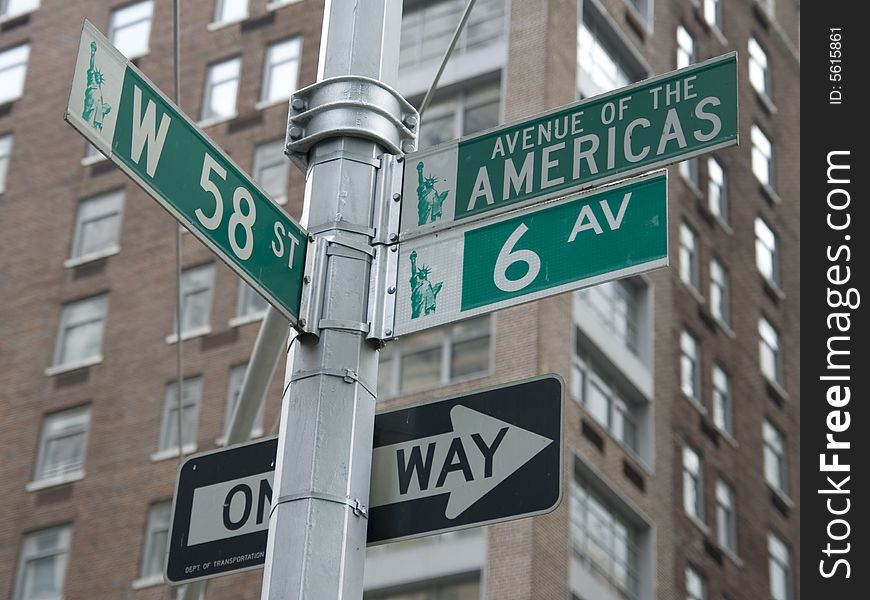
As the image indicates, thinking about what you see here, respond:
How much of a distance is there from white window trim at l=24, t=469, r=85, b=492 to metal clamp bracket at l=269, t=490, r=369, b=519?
30.2 metres

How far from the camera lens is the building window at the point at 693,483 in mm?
34781

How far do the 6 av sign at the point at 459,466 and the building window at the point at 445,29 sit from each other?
29010 millimetres

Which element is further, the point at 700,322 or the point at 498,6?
the point at 700,322

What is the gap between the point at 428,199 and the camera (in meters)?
5.79

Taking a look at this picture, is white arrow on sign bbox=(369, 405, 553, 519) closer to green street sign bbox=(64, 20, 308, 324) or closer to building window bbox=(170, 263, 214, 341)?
green street sign bbox=(64, 20, 308, 324)

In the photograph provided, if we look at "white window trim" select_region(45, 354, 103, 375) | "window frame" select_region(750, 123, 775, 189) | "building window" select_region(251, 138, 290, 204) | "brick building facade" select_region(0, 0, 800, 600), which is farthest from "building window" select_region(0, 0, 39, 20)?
"window frame" select_region(750, 123, 775, 189)

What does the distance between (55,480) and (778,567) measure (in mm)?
16693

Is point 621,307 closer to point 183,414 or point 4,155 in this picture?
point 183,414

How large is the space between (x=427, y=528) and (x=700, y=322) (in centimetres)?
3275

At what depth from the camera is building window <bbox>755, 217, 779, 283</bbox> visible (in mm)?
41938

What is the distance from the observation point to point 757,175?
4278 cm

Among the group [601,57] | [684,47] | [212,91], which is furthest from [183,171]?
[684,47]
